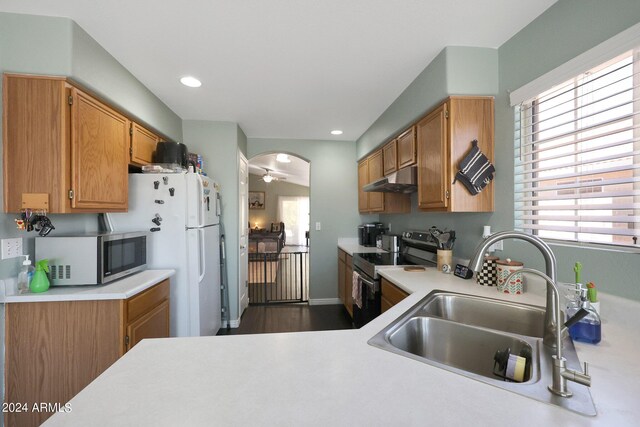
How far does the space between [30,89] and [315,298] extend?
3502 millimetres

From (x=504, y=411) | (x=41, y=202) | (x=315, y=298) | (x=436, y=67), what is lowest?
(x=315, y=298)

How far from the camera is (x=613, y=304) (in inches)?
45.8

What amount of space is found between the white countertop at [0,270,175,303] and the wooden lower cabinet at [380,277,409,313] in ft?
5.50

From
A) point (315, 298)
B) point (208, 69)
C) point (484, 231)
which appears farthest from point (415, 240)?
point (208, 69)

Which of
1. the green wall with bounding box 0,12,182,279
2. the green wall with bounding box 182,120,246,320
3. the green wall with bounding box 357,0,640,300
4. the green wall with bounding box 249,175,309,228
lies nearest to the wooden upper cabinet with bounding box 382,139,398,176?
the green wall with bounding box 357,0,640,300

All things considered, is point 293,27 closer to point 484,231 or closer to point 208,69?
point 208,69

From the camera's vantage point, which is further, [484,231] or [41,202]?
[484,231]

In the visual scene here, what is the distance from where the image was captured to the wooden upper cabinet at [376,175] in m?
3.17

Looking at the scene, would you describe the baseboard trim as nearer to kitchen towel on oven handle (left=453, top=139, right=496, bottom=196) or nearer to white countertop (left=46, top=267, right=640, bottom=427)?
kitchen towel on oven handle (left=453, top=139, right=496, bottom=196)

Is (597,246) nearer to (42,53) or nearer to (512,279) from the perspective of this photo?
(512,279)

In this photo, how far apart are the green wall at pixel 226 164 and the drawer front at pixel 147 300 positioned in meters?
1.10

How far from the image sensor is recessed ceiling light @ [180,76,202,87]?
220 centimetres

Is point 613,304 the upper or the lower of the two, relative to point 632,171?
lower

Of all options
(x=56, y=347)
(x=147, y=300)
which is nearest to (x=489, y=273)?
(x=147, y=300)
